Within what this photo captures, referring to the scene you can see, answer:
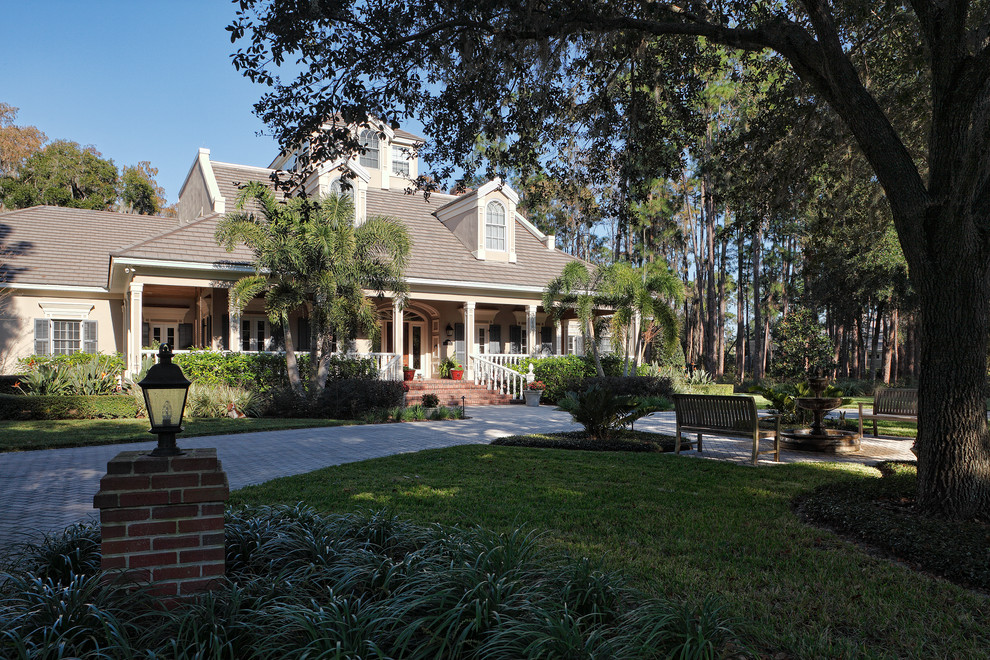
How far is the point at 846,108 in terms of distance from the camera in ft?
19.2

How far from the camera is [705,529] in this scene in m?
5.34

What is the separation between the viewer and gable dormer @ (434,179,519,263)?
75.3ft

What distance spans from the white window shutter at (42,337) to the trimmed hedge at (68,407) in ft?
16.9

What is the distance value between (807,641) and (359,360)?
Result: 53.5 feet

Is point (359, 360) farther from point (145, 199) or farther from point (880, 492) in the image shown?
point (145, 199)

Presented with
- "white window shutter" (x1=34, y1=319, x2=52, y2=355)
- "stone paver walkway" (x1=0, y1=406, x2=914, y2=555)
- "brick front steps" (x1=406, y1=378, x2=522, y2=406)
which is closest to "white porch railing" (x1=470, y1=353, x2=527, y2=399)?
"brick front steps" (x1=406, y1=378, x2=522, y2=406)

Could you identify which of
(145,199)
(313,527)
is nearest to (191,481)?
(313,527)

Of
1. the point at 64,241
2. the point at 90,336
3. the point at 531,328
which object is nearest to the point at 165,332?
the point at 90,336

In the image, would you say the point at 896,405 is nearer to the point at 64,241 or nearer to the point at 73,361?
the point at 73,361

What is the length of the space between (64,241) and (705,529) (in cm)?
2433

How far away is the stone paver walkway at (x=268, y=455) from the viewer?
20.3 ft

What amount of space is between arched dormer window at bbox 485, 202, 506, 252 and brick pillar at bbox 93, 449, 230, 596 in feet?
66.8

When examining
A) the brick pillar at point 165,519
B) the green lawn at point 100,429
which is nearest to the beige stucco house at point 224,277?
the green lawn at point 100,429

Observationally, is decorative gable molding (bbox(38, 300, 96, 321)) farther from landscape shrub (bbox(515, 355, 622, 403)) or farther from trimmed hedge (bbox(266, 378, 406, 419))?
landscape shrub (bbox(515, 355, 622, 403))
